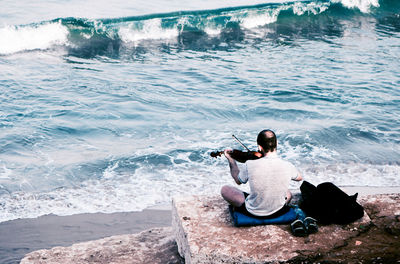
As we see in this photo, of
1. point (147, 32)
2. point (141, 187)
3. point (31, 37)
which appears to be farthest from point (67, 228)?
point (147, 32)

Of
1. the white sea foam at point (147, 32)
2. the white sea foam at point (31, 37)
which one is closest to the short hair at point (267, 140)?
the white sea foam at point (31, 37)

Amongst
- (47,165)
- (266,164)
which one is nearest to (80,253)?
(266,164)

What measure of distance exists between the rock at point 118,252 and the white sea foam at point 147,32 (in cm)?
1364

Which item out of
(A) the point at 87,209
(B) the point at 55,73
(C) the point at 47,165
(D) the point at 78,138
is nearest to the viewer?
(A) the point at 87,209

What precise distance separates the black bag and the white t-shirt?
35cm

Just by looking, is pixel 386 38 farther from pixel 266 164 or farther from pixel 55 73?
pixel 266 164

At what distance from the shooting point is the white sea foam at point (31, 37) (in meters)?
15.3

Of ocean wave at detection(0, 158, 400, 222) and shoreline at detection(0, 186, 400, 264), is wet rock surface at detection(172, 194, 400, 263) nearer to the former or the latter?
shoreline at detection(0, 186, 400, 264)

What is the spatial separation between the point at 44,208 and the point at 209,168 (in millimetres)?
2653

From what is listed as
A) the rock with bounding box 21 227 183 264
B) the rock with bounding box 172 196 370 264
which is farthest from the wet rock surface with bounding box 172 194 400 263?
the rock with bounding box 21 227 183 264

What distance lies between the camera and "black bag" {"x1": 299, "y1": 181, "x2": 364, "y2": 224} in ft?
13.4

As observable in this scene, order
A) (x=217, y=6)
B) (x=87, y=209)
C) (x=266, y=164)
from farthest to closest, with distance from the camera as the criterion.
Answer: (x=217, y=6)
(x=87, y=209)
(x=266, y=164)

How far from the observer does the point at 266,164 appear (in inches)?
159

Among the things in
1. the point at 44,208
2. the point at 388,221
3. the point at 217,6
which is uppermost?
the point at 217,6
